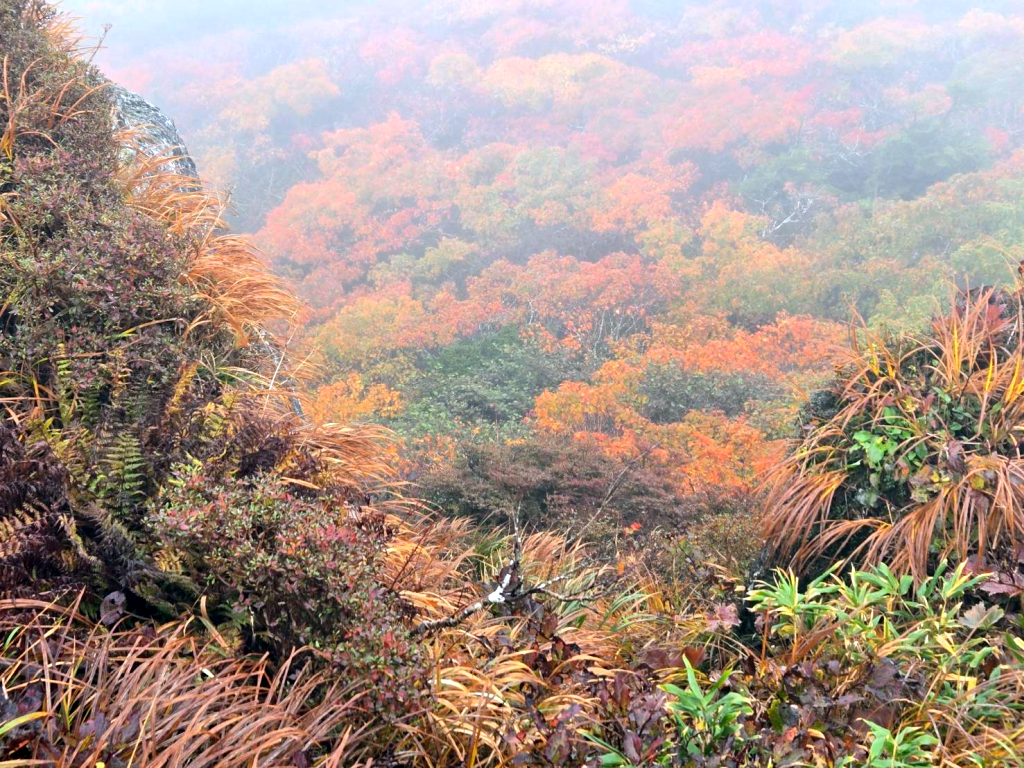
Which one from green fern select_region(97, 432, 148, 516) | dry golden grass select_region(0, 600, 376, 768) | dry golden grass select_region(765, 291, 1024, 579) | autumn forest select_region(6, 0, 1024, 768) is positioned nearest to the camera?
dry golden grass select_region(0, 600, 376, 768)

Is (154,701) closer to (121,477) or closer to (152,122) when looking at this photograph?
(121,477)

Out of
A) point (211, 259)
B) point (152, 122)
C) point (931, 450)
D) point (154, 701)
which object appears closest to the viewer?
point (154, 701)

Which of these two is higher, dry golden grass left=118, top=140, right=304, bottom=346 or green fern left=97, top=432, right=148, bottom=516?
dry golden grass left=118, top=140, right=304, bottom=346

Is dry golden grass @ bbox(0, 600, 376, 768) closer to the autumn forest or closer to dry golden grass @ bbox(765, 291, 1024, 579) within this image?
the autumn forest

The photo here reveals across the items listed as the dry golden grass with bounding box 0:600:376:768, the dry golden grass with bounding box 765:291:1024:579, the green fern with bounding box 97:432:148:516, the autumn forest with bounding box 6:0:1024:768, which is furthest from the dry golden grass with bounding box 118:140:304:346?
the dry golden grass with bounding box 765:291:1024:579

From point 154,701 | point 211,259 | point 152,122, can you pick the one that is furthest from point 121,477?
point 152,122

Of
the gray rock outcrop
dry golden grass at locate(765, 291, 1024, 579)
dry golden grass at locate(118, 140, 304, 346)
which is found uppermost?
the gray rock outcrop

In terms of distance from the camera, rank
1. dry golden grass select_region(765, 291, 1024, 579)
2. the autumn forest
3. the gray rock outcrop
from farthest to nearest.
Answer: the gray rock outcrop
dry golden grass select_region(765, 291, 1024, 579)
the autumn forest

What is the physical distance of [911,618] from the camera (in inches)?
105

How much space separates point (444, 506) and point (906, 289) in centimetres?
1557

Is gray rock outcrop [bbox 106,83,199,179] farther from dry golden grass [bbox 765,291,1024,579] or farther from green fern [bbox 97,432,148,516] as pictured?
dry golden grass [bbox 765,291,1024,579]

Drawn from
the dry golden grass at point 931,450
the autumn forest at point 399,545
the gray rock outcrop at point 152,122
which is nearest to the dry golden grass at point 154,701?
the autumn forest at point 399,545

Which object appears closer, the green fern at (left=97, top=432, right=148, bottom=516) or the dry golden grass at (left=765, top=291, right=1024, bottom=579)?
the green fern at (left=97, top=432, right=148, bottom=516)

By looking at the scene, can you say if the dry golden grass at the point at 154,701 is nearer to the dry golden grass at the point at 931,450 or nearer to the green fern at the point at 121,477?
the green fern at the point at 121,477
